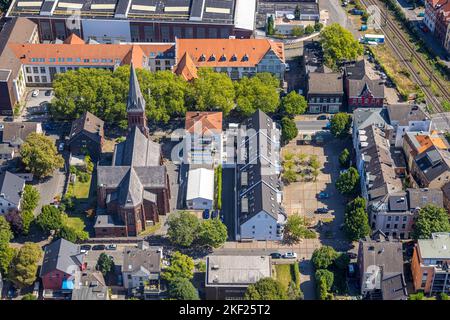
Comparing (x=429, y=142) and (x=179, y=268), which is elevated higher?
(x=429, y=142)

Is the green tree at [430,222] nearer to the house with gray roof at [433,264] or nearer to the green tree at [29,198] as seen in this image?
the house with gray roof at [433,264]

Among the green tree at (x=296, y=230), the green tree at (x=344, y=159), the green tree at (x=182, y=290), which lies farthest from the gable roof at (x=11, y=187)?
the green tree at (x=344, y=159)

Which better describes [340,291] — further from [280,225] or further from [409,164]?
[409,164]

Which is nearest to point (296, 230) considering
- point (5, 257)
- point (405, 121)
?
point (405, 121)

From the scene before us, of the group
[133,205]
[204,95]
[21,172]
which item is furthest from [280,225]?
[21,172]

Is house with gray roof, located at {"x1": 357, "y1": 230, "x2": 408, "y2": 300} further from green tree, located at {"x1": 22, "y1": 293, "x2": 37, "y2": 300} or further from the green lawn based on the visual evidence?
the green lawn

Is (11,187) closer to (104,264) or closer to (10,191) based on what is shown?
(10,191)

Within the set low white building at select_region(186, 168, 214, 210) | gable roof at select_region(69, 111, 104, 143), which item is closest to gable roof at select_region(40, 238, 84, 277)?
low white building at select_region(186, 168, 214, 210)
